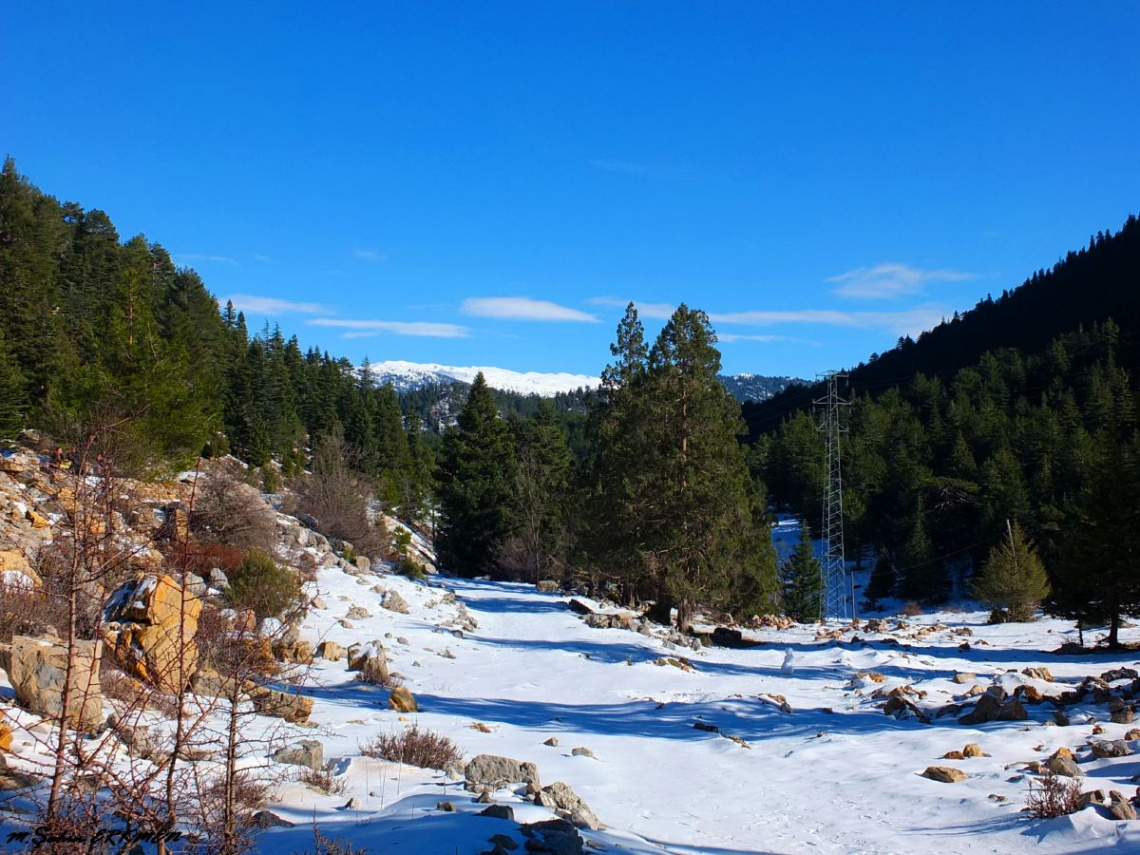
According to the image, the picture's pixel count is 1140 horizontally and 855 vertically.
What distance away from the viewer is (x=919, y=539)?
6181 cm

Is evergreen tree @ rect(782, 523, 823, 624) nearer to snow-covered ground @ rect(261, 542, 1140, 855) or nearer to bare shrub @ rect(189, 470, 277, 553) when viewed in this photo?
snow-covered ground @ rect(261, 542, 1140, 855)

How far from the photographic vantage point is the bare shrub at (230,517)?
17172mm

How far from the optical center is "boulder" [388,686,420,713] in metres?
10.3

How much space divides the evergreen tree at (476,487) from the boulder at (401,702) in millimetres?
24169

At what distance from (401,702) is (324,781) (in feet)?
13.7

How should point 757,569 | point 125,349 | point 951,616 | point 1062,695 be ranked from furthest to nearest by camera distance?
point 951,616
point 757,569
point 125,349
point 1062,695

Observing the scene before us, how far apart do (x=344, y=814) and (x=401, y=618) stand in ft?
41.1

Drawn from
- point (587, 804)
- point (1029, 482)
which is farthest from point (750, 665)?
point (1029, 482)

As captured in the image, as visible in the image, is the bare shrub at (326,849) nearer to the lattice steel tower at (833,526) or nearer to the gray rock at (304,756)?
the gray rock at (304,756)

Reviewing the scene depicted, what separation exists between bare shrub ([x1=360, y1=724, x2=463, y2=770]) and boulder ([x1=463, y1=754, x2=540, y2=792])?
1.22 ft

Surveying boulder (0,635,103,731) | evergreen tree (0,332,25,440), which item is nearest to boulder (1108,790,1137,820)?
boulder (0,635,103,731)

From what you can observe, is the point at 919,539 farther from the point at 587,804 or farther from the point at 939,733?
the point at 587,804

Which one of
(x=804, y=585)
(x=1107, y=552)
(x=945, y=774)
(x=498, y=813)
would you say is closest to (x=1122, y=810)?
(x=945, y=774)

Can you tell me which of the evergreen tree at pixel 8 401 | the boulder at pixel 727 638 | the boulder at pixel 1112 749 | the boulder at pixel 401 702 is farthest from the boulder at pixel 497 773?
the evergreen tree at pixel 8 401
